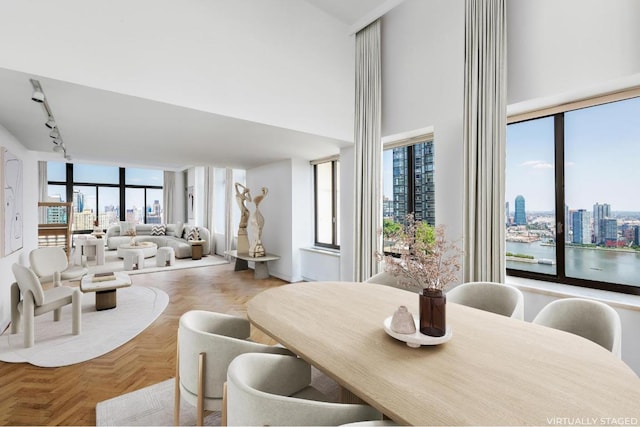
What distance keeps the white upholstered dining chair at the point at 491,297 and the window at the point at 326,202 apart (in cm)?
310

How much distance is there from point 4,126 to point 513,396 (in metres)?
5.09

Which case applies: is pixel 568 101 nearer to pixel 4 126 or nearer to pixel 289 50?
pixel 289 50

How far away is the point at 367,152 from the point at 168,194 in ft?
30.3

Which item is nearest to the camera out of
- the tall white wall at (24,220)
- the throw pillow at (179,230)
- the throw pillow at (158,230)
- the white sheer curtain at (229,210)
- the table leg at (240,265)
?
the tall white wall at (24,220)

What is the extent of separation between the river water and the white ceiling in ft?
8.74

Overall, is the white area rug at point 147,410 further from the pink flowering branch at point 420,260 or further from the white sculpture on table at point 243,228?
the white sculpture on table at point 243,228

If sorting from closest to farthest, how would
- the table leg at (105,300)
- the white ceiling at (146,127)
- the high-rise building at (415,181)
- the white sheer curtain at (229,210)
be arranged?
1. the white ceiling at (146,127)
2. the high-rise building at (415,181)
3. the table leg at (105,300)
4. the white sheer curtain at (229,210)

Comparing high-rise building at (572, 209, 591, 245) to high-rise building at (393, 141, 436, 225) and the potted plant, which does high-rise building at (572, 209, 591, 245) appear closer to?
high-rise building at (393, 141, 436, 225)

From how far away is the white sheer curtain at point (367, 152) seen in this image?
3.81 meters

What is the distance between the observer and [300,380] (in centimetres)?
141

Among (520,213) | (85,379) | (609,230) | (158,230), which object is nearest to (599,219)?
(609,230)

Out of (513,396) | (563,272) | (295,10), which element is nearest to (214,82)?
(295,10)

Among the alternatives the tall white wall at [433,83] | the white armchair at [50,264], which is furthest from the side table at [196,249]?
the tall white wall at [433,83]

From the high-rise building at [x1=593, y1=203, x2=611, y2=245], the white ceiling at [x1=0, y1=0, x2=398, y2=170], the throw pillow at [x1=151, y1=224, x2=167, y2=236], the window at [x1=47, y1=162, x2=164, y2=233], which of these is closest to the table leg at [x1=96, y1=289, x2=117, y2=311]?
the white ceiling at [x1=0, y1=0, x2=398, y2=170]
